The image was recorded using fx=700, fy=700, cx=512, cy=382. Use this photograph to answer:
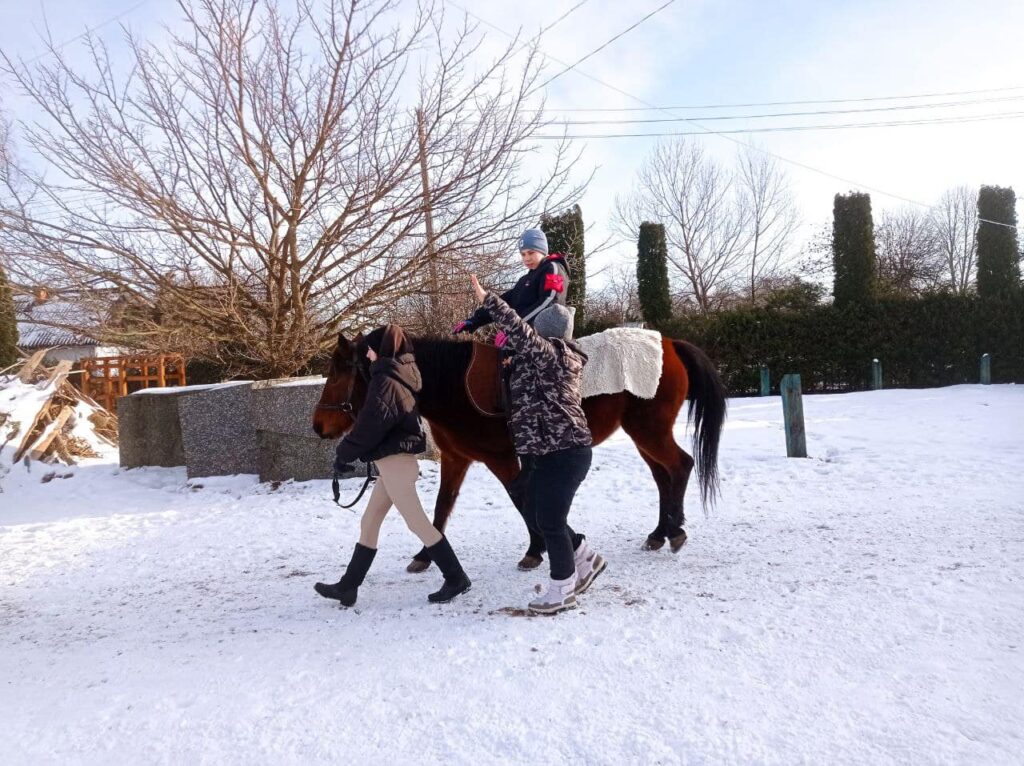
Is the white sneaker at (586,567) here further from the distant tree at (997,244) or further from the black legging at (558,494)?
the distant tree at (997,244)

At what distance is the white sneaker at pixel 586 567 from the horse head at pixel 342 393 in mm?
1498

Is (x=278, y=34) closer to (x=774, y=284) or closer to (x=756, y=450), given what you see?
(x=756, y=450)

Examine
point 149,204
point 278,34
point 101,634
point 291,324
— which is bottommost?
point 101,634

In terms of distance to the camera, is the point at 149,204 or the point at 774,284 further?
the point at 774,284

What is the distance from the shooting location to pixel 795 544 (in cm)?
461

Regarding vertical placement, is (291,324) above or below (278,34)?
below

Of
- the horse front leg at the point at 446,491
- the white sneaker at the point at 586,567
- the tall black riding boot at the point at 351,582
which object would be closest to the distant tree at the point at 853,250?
the horse front leg at the point at 446,491

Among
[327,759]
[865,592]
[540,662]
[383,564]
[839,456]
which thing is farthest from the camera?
[839,456]

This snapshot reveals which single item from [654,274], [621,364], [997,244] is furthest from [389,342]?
[997,244]

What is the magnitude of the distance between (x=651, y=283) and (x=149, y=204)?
1614cm

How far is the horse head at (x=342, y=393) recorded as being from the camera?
400 centimetres

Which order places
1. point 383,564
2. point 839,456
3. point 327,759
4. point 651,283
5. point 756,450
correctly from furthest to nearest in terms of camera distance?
1. point 651,283
2. point 756,450
3. point 839,456
4. point 383,564
5. point 327,759

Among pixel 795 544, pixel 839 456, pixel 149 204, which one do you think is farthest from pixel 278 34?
pixel 839 456

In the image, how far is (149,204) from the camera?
22.2 ft
